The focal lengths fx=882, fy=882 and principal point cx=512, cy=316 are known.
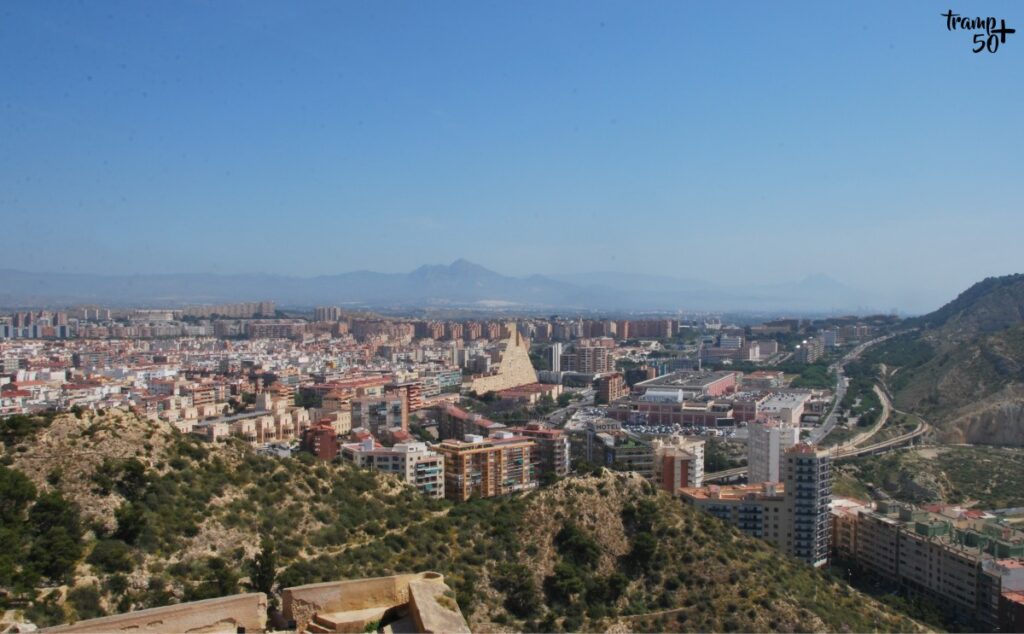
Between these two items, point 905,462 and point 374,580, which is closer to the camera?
point 374,580

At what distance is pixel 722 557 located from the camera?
8953 millimetres

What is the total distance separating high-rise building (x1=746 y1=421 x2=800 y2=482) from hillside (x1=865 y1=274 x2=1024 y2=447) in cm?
899

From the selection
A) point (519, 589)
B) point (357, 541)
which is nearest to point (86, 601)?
point (357, 541)

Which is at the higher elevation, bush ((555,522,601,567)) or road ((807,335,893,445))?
bush ((555,522,601,567))

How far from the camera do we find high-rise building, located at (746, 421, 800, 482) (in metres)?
14.8

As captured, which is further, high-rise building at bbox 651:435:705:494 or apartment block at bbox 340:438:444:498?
high-rise building at bbox 651:435:705:494

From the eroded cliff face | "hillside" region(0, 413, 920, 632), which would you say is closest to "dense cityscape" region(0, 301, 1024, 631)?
the eroded cliff face

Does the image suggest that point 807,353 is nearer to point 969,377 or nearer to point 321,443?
point 969,377

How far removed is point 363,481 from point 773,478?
8106 mm

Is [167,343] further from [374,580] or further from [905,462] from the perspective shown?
[374,580]

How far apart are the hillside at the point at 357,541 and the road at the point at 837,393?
40.7 ft

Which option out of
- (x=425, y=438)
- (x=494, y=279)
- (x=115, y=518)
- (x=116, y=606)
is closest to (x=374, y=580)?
(x=116, y=606)

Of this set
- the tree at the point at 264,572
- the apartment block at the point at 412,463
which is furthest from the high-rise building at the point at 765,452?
the tree at the point at 264,572

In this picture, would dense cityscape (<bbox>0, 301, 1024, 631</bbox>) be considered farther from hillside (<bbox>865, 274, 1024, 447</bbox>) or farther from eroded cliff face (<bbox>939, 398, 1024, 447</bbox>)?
hillside (<bbox>865, 274, 1024, 447</bbox>)
